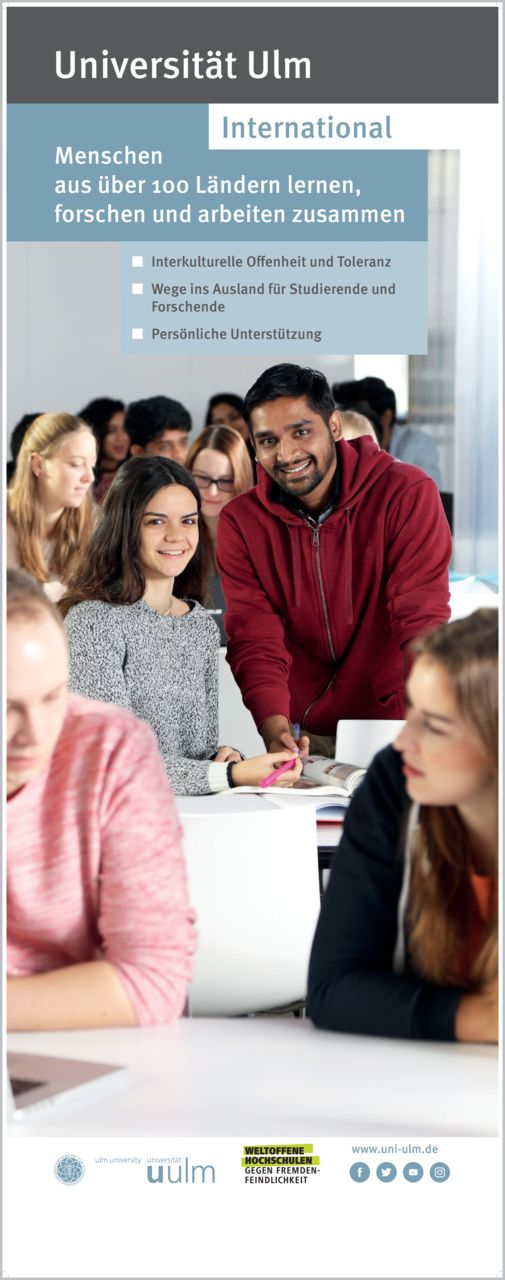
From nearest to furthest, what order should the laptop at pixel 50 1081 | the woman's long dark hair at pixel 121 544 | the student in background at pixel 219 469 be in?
the laptop at pixel 50 1081 < the woman's long dark hair at pixel 121 544 < the student in background at pixel 219 469

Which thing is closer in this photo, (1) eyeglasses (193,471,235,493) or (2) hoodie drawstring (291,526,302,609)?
(2) hoodie drawstring (291,526,302,609)

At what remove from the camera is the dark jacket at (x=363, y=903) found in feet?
2.67

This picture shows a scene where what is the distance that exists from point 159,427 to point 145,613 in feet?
6.90

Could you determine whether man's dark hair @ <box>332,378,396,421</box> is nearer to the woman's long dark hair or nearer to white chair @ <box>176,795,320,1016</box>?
the woman's long dark hair

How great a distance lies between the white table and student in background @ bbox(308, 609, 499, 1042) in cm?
3

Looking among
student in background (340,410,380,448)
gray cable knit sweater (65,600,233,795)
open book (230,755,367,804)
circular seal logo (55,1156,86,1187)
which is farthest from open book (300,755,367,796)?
student in background (340,410,380,448)

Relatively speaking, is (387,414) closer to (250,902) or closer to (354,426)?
(354,426)

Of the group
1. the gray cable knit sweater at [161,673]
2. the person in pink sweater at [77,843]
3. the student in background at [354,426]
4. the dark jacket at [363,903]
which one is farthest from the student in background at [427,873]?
the student in background at [354,426]

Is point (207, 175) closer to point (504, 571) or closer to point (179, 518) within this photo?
point (504, 571)

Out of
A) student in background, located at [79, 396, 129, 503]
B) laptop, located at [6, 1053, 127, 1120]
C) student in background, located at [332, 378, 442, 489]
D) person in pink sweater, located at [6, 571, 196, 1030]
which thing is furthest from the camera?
student in background, located at [79, 396, 129, 503]

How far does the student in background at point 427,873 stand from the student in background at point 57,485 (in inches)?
21.8

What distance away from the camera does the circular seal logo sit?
788 mm

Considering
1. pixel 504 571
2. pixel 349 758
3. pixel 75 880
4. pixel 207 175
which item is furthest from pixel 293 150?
pixel 349 758

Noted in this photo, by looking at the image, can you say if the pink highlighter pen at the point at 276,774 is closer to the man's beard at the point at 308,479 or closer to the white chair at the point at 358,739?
the white chair at the point at 358,739
